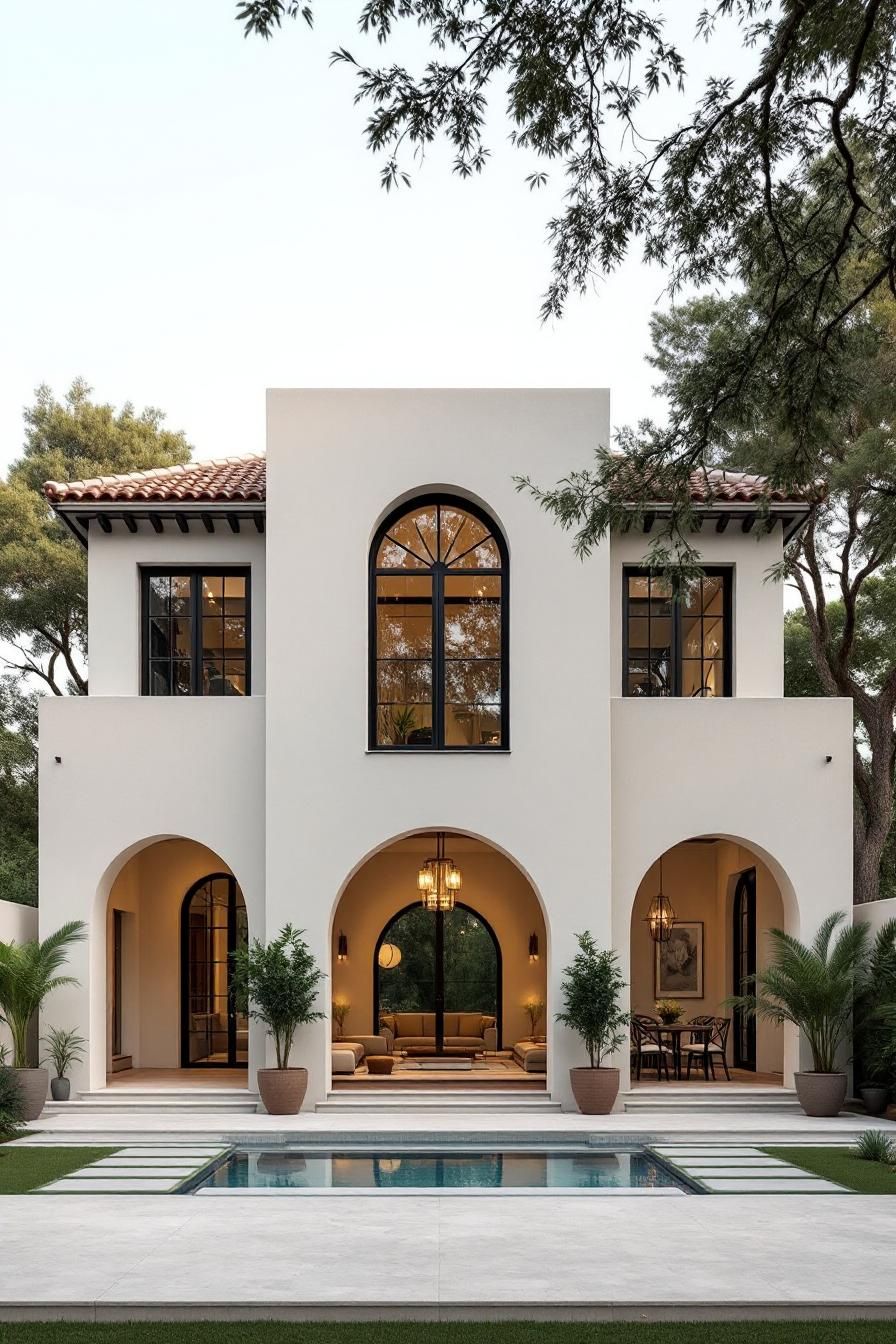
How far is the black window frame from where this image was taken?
20.2 metres

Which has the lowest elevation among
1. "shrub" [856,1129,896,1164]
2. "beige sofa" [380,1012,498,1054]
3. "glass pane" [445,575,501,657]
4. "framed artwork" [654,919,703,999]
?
"beige sofa" [380,1012,498,1054]

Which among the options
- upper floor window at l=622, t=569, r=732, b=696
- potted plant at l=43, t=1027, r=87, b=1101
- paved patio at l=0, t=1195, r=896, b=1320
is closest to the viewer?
paved patio at l=0, t=1195, r=896, b=1320

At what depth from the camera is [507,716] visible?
18.8m

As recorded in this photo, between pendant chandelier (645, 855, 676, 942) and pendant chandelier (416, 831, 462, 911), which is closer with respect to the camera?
pendant chandelier (416, 831, 462, 911)

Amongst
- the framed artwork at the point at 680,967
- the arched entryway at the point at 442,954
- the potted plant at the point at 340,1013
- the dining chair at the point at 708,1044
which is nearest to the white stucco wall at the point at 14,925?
the potted plant at the point at 340,1013

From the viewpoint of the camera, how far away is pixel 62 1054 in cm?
1844

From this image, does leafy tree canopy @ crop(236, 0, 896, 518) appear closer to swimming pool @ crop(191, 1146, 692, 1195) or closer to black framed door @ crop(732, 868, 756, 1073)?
swimming pool @ crop(191, 1146, 692, 1195)

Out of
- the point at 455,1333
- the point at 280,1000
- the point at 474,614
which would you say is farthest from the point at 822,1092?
the point at 455,1333

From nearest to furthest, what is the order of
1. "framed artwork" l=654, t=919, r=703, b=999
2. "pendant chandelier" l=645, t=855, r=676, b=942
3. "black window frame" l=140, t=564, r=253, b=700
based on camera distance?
1. "black window frame" l=140, t=564, r=253, b=700
2. "pendant chandelier" l=645, t=855, r=676, b=942
3. "framed artwork" l=654, t=919, r=703, b=999

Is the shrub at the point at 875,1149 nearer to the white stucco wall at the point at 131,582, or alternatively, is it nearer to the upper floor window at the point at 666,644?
the upper floor window at the point at 666,644

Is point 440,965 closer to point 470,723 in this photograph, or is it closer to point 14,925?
point 470,723

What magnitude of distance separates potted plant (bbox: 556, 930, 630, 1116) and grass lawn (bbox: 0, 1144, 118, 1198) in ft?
18.4

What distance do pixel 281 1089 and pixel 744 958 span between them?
8.08 m

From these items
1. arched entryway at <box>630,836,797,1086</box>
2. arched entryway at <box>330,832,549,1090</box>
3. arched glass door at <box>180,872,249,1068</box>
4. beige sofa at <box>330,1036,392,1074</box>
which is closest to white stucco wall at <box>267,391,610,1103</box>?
beige sofa at <box>330,1036,392,1074</box>
